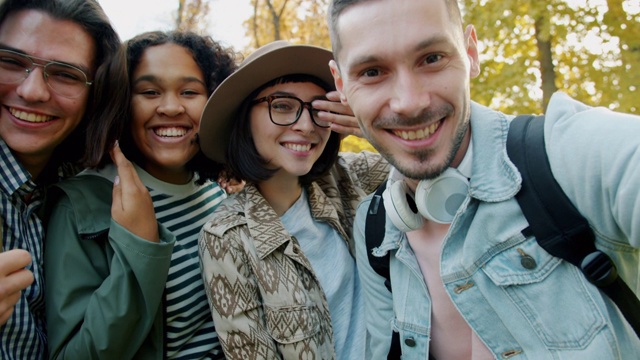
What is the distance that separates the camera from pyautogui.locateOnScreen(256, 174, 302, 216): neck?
289cm

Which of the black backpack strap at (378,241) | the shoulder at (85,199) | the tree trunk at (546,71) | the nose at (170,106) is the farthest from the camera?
the tree trunk at (546,71)

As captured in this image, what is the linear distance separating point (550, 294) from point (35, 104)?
239 cm

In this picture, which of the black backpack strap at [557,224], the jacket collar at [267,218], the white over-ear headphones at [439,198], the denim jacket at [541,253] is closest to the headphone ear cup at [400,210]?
the white over-ear headphones at [439,198]

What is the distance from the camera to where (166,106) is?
2766 mm

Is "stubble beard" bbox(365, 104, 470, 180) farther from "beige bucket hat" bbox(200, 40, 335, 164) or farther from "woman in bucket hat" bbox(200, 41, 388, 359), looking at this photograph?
"beige bucket hat" bbox(200, 40, 335, 164)

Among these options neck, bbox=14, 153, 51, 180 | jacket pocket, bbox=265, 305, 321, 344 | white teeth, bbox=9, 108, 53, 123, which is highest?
white teeth, bbox=9, 108, 53, 123

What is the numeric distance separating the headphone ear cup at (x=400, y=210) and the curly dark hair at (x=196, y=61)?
5.07 ft

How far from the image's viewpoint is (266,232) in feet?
8.20

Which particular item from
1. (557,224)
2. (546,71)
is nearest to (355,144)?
(546,71)

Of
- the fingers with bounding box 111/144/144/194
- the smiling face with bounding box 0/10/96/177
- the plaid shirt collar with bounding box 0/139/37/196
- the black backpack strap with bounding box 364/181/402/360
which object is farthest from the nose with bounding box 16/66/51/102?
the black backpack strap with bounding box 364/181/402/360

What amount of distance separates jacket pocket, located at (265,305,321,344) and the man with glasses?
1.09 metres

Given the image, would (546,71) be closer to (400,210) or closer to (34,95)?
(400,210)

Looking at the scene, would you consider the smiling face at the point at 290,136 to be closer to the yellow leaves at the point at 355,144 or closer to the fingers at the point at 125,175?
the fingers at the point at 125,175

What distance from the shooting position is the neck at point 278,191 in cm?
289
